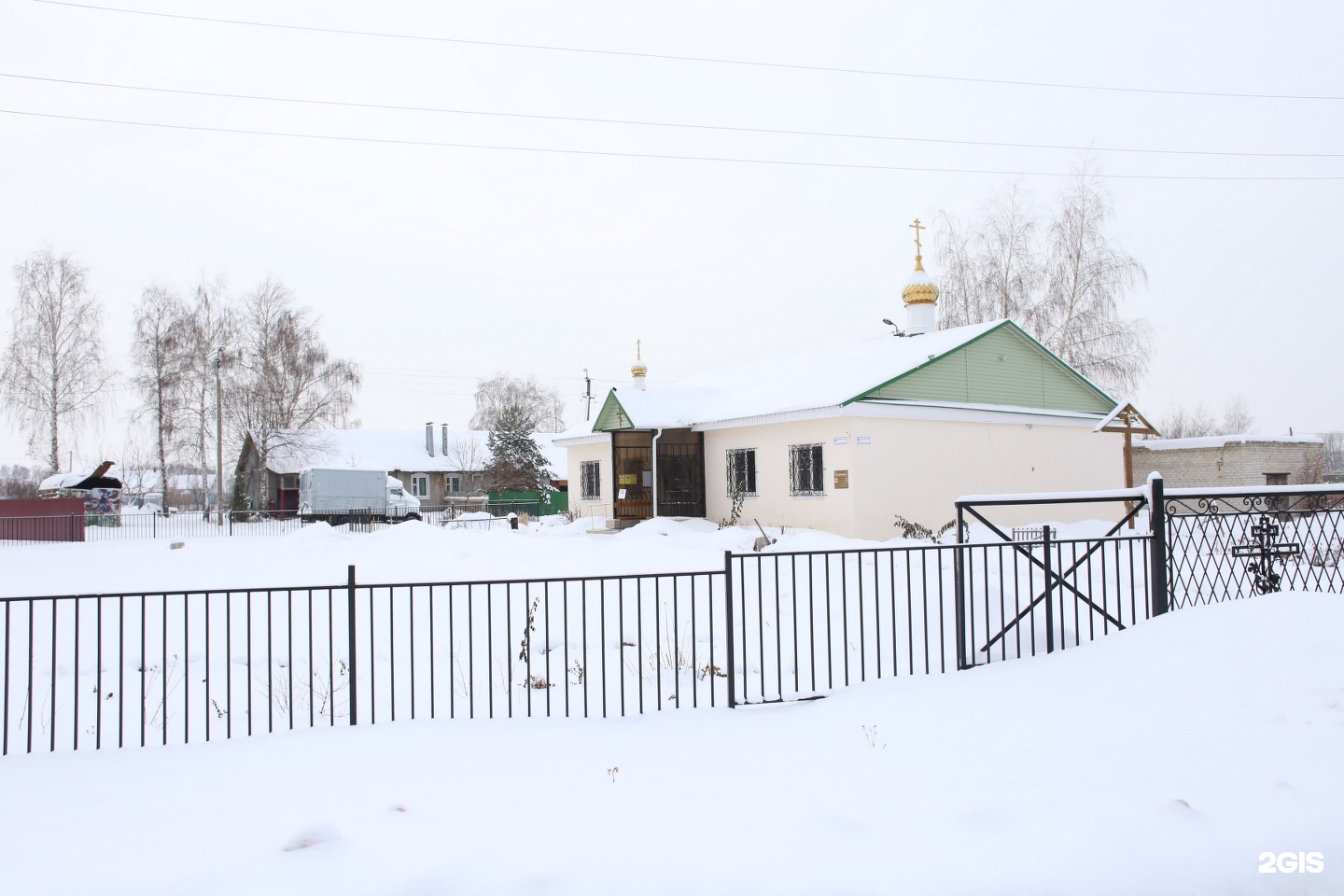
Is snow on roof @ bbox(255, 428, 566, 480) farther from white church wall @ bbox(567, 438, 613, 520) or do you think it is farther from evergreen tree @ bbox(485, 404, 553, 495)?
white church wall @ bbox(567, 438, 613, 520)

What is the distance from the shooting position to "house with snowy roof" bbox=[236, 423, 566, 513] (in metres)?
44.2

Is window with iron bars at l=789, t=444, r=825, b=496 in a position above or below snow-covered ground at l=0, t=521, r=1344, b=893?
above

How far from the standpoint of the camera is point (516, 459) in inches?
1737

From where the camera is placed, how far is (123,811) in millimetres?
3959

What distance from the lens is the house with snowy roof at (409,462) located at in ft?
145

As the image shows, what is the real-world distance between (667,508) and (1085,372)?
1649 centimetres

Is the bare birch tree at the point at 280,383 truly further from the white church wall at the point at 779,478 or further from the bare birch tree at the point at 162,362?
the white church wall at the point at 779,478

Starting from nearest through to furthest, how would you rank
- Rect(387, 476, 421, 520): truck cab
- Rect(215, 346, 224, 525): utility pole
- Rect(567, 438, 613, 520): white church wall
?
Rect(567, 438, 613, 520): white church wall
Rect(387, 476, 421, 520): truck cab
Rect(215, 346, 224, 525): utility pole

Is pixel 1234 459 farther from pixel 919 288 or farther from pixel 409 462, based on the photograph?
pixel 409 462

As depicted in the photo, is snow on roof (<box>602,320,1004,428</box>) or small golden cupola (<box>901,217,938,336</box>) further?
small golden cupola (<box>901,217,938,336</box>)

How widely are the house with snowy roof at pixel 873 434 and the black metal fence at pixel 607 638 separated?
17.1 ft

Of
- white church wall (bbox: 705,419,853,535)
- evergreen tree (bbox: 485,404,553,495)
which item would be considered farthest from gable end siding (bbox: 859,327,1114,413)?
evergreen tree (bbox: 485,404,553,495)

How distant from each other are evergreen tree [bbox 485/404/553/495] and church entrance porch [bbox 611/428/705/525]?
23.1m

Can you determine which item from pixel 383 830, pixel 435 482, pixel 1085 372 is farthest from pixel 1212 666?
pixel 435 482
